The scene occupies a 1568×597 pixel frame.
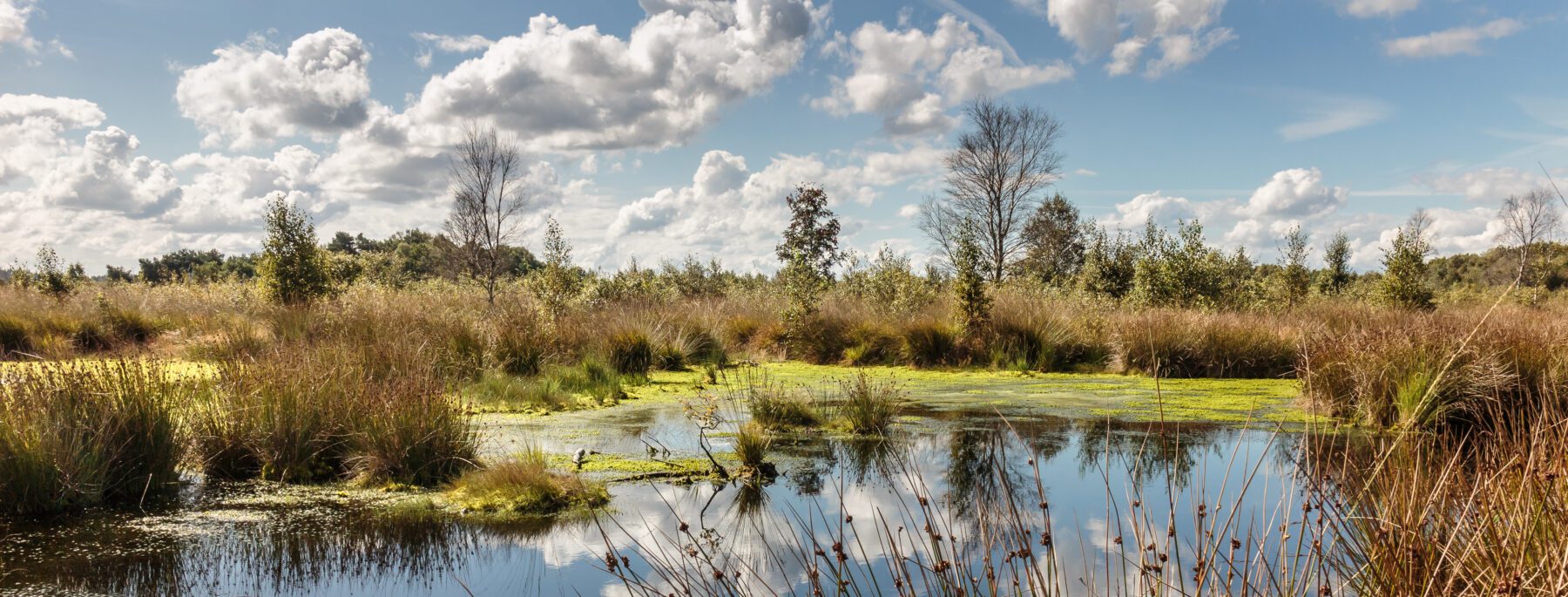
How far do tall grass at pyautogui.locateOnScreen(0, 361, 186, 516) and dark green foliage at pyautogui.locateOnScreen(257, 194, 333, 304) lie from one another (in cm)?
813

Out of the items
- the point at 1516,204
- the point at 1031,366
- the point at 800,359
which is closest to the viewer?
the point at 1031,366

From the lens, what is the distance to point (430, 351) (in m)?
8.42

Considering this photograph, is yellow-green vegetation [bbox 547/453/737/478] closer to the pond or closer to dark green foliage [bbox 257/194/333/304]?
the pond

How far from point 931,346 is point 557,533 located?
9.19 m

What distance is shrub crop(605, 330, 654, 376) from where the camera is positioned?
1184 cm

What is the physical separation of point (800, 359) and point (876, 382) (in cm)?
357

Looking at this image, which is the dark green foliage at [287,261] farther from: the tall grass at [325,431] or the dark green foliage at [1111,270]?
the dark green foliage at [1111,270]

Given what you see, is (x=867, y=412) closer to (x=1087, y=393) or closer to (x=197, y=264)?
(x=1087, y=393)

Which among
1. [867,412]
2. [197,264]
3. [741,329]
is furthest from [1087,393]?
[197,264]

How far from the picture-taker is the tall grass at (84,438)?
187 inches

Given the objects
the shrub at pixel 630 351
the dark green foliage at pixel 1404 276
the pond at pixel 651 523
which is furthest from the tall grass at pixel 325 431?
the dark green foliage at pixel 1404 276

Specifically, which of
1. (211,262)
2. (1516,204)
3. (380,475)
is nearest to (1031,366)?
(380,475)

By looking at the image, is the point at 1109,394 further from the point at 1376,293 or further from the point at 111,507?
the point at 1376,293

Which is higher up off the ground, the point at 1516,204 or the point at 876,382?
the point at 1516,204
